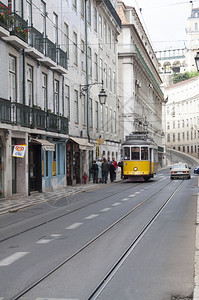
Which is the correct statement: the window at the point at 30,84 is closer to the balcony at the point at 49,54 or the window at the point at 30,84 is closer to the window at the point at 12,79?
the balcony at the point at 49,54

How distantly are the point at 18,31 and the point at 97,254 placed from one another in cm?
1572

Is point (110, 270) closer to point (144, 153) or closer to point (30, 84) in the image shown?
point (30, 84)

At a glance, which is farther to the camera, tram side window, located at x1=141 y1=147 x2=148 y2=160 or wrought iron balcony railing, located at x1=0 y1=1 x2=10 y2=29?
tram side window, located at x1=141 y1=147 x2=148 y2=160

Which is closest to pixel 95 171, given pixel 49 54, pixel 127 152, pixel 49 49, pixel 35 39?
pixel 127 152

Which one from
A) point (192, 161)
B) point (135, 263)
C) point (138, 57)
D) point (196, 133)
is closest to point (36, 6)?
point (135, 263)

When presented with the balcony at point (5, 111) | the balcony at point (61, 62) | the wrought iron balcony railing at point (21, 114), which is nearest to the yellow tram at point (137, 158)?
the balcony at point (61, 62)

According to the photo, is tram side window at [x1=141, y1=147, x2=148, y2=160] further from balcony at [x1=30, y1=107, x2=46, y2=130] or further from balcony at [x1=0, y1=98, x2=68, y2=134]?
balcony at [x1=30, y1=107, x2=46, y2=130]

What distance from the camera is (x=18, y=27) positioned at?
896 inches

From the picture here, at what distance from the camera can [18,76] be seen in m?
24.2

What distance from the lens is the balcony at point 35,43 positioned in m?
24.8

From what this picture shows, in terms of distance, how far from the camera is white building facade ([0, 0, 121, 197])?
891 inches

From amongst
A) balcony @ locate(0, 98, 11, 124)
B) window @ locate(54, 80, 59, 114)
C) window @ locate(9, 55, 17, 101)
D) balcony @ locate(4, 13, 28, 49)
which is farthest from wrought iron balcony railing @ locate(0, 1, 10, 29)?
window @ locate(54, 80, 59, 114)

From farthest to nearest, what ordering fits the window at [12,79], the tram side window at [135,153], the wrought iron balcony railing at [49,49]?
the tram side window at [135,153]
the wrought iron balcony railing at [49,49]
the window at [12,79]

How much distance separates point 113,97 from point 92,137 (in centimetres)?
1079
